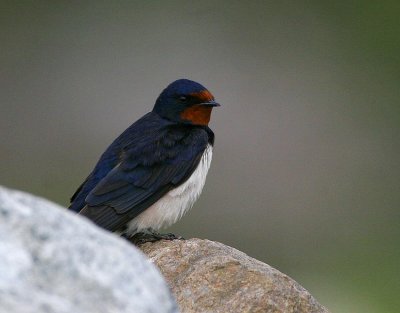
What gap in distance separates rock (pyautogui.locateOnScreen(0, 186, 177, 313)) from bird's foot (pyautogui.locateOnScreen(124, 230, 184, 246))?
100 inches

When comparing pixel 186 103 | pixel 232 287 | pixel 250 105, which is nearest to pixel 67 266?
pixel 232 287

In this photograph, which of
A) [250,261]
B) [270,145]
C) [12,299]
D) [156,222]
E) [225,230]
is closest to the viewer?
[12,299]

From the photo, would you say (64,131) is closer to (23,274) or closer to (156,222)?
(156,222)

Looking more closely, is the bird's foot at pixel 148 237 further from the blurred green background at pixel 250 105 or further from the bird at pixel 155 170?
the blurred green background at pixel 250 105

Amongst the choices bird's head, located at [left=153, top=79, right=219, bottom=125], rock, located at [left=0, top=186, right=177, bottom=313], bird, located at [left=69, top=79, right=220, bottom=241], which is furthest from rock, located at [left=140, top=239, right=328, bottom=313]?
bird's head, located at [left=153, top=79, right=219, bottom=125]

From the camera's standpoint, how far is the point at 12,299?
2.75 m

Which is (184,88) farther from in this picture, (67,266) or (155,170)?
(67,266)

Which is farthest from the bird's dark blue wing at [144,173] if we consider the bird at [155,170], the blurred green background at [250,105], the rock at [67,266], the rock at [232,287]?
the blurred green background at [250,105]

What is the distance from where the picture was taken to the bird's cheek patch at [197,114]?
6.38 metres

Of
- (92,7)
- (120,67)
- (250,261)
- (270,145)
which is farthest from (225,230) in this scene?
(250,261)

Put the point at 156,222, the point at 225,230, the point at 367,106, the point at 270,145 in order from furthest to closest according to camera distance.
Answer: the point at 367,106 < the point at 270,145 < the point at 225,230 < the point at 156,222

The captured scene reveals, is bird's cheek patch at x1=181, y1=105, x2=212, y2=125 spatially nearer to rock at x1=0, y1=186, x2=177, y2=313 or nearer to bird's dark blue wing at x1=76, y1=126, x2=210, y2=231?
bird's dark blue wing at x1=76, y1=126, x2=210, y2=231

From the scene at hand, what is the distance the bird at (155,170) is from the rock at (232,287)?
3.40 ft

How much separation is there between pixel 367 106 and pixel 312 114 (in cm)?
65
